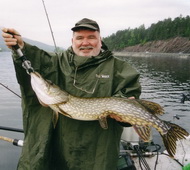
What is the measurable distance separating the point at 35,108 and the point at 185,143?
3.29 meters

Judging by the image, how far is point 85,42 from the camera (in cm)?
301

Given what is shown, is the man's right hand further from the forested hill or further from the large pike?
the forested hill

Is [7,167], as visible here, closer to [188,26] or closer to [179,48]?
[179,48]

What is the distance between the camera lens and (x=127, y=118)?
2.65 meters

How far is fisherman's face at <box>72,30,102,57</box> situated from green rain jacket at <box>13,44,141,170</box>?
220 mm

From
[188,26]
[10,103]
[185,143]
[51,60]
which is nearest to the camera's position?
[51,60]

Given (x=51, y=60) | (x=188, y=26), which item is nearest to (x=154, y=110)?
(x=51, y=60)

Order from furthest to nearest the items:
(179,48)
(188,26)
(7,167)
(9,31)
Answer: (188,26) → (179,48) → (7,167) → (9,31)

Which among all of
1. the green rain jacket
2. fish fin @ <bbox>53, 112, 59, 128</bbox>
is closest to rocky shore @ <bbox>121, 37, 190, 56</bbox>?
the green rain jacket

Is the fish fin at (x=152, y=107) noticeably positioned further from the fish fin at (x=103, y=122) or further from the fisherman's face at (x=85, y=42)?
the fisherman's face at (x=85, y=42)

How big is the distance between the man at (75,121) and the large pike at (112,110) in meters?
0.13

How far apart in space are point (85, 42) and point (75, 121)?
1066mm

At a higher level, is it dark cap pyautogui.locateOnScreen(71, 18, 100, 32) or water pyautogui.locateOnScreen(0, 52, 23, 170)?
dark cap pyautogui.locateOnScreen(71, 18, 100, 32)

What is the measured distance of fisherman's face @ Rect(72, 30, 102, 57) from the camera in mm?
3025
